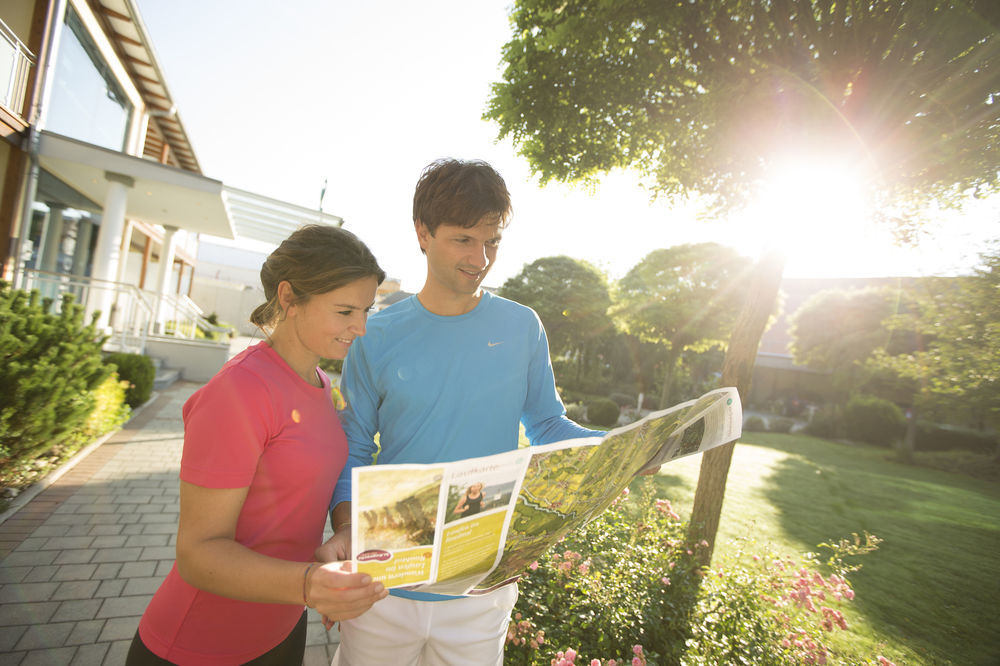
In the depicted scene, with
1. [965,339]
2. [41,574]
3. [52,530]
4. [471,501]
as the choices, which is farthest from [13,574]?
[965,339]

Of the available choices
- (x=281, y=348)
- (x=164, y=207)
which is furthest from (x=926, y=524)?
(x=164, y=207)

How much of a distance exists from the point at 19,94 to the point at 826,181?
1123cm

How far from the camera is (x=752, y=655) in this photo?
2.40 metres

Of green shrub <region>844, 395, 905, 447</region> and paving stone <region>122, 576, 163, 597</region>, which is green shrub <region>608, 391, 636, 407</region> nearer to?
green shrub <region>844, 395, 905, 447</region>

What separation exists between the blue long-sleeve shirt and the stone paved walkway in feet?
6.76

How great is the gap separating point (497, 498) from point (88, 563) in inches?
154

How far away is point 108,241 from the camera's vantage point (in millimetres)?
9602

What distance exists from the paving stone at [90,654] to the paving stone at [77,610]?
30 cm

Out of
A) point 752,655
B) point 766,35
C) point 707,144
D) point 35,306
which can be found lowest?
point 752,655

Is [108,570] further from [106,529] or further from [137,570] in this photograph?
[106,529]

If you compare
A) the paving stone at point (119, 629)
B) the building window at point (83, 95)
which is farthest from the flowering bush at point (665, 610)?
the building window at point (83, 95)

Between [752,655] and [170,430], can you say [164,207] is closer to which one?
[170,430]

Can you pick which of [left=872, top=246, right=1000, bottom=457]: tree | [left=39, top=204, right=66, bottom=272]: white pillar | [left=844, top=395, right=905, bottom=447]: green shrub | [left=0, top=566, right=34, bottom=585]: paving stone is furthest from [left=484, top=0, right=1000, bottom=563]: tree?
[left=844, top=395, right=905, bottom=447]: green shrub

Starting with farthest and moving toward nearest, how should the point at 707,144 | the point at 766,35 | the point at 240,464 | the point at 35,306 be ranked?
the point at 35,306
the point at 707,144
the point at 766,35
the point at 240,464
